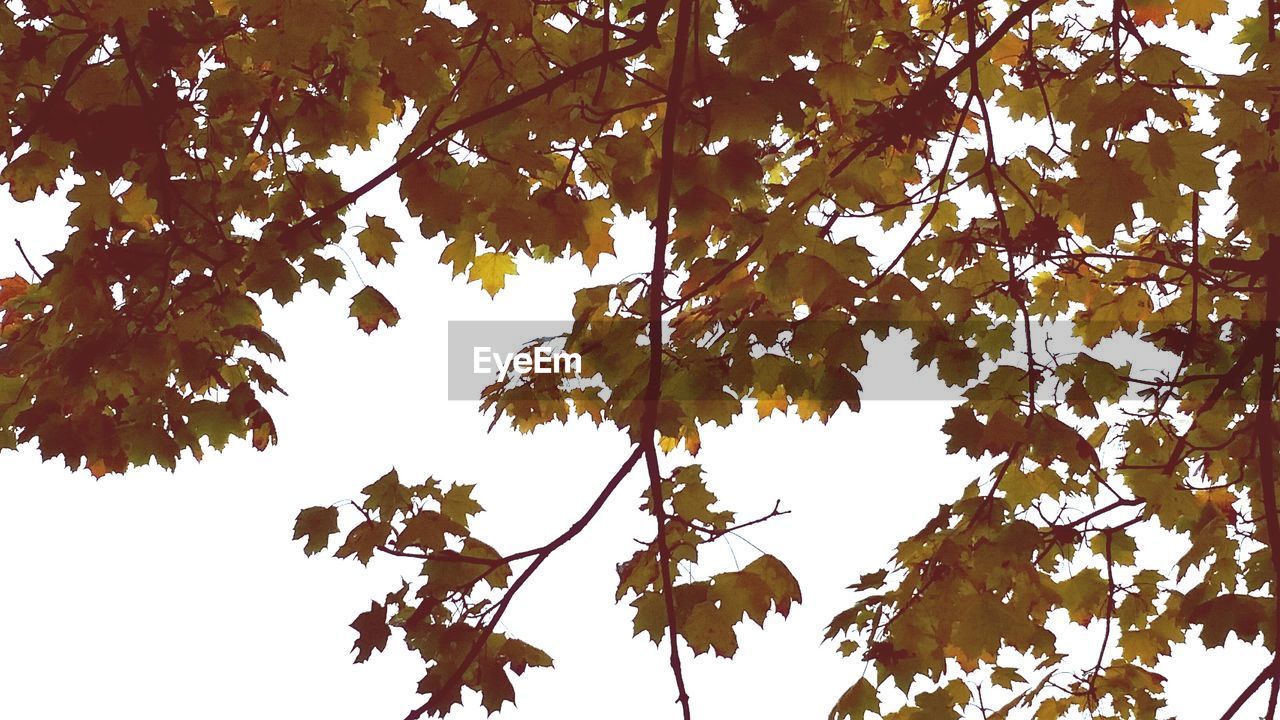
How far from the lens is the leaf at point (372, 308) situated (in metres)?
4.05

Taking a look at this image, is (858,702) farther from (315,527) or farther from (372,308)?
(372,308)

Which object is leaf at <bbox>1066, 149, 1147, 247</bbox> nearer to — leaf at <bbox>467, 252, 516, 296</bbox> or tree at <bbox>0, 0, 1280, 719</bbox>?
tree at <bbox>0, 0, 1280, 719</bbox>

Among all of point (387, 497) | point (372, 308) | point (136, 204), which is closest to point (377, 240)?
point (372, 308)

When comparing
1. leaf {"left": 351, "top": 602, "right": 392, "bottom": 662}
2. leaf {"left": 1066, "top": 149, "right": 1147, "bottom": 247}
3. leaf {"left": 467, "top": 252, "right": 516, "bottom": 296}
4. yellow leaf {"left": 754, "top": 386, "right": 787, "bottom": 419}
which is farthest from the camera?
yellow leaf {"left": 754, "top": 386, "right": 787, "bottom": 419}

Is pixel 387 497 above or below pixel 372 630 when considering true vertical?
above

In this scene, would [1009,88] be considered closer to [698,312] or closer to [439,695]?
[698,312]

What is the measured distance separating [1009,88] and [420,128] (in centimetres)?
285

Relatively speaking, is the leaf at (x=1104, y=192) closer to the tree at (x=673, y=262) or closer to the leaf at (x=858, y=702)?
the tree at (x=673, y=262)

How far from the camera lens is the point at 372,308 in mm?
4051

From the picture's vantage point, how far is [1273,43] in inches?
125

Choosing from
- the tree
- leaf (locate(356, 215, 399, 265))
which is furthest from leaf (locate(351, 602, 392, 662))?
leaf (locate(356, 215, 399, 265))

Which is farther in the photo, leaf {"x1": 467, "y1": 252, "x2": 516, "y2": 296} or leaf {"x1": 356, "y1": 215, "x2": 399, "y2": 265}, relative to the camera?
leaf {"x1": 356, "y1": 215, "x2": 399, "y2": 265}

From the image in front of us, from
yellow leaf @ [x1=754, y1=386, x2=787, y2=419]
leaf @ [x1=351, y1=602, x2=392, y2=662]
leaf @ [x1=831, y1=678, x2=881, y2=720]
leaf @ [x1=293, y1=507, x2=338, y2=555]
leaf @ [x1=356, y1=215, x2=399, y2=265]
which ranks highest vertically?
leaf @ [x1=356, y1=215, x2=399, y2=265]

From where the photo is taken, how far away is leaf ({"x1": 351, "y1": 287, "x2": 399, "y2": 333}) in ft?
13.3
